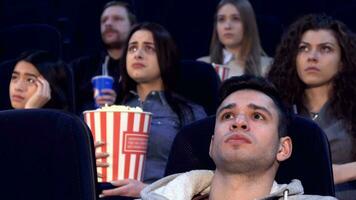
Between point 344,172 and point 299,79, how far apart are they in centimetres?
61

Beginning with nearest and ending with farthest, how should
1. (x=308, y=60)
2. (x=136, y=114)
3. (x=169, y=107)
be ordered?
(x=136, y=114)
(x=308, y=60)
(x=169, y=107)

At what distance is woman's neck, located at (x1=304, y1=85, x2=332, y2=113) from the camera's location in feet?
11.7

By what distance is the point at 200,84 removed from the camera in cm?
401

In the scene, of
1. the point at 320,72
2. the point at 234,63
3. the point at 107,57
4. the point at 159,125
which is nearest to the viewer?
the point at 320,72

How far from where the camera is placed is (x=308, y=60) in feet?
11.8

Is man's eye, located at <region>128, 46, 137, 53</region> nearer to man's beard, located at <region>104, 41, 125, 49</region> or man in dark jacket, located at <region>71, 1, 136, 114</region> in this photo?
man in dark jacket, located at <region>71, 1, 136, 114</region>

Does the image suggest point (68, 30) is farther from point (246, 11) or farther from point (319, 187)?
point (319, 187)

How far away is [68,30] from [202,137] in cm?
302

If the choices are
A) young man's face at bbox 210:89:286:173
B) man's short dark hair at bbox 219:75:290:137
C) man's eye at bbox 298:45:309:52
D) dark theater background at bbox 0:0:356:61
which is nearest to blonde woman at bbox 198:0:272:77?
dark theater background at bbox 0:0:356:61

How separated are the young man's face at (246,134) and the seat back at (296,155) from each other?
7 cm

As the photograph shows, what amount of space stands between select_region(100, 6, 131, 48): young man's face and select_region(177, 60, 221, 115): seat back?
1020mm

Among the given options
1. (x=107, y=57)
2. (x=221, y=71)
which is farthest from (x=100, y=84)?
(x=107, y=57)

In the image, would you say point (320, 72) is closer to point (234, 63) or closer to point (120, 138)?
point (120, 138)

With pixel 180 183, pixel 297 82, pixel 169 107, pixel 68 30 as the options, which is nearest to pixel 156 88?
pixel 169 107
